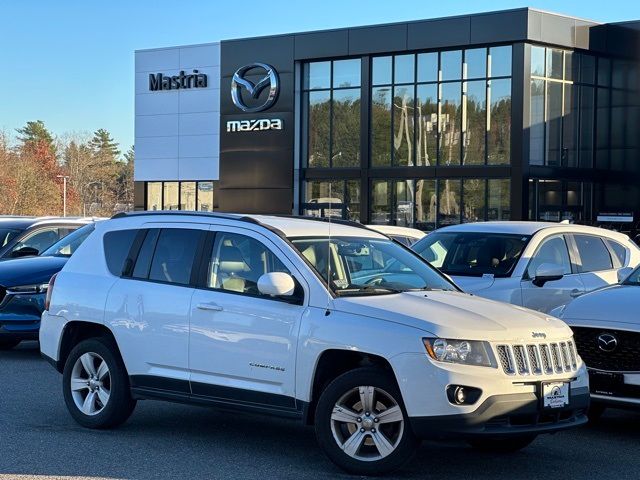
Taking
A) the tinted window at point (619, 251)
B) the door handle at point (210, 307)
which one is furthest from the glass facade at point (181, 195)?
the door handle at point (210, 307)

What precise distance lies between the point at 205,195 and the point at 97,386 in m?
36.2

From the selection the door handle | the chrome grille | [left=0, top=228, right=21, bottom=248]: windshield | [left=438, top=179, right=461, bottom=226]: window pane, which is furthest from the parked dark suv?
[left=438, top=179, right=461, bottom=226]: window pane

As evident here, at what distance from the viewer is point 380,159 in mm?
38375

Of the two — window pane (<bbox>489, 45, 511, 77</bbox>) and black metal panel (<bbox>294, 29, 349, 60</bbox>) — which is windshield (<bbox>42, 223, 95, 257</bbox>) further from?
black metal panel (<bbox>294, 29, 349, 60</bbox>)

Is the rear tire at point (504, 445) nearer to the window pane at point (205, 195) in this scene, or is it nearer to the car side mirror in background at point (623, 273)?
the car side mirror in background at point (623, 273)

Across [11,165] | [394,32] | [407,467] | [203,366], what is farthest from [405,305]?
[11,165]

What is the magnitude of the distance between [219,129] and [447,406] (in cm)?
3783

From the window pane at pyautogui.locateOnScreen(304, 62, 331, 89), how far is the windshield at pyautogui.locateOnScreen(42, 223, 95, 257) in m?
26.8

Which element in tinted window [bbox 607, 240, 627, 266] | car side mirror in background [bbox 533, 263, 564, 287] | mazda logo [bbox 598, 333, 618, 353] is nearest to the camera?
mazda logo [bbox 598, 333, 618, 353]

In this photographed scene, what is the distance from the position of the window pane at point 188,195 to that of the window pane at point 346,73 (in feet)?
30.1

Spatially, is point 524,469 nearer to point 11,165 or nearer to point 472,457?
point 472,457

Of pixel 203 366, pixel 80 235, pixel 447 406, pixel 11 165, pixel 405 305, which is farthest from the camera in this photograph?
pixel 11 165

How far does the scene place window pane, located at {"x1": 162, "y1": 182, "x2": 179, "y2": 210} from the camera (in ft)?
149

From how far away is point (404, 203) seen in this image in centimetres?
3788
